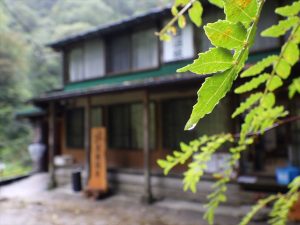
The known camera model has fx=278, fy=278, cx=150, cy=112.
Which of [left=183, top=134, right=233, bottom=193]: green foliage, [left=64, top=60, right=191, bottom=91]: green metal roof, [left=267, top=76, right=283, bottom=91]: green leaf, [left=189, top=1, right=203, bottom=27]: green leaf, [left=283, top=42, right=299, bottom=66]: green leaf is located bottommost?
[left=183, top=134, right=233, bottom=193]: green foliage

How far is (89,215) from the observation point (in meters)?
7.32

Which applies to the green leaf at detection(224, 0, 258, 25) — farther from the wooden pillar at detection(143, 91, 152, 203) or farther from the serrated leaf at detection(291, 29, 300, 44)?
the wooden pillar at detection(143, 91, 152, 203)

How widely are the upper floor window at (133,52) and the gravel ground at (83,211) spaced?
4616 mm

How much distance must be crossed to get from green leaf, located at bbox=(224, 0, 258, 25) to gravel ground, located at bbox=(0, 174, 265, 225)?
6.46 metres

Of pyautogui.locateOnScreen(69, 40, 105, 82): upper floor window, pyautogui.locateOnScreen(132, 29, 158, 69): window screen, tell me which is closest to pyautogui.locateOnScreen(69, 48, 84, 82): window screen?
pyautogui.locateOnScreen(69, 40, 105, 82): upper floor window

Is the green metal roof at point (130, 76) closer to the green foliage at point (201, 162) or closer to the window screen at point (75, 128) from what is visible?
the window screen at point (75, 128)

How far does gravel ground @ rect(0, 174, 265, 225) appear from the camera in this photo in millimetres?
6734

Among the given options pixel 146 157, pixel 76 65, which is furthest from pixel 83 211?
pixel 76 65

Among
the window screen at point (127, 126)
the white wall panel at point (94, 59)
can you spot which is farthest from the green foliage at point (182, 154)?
the white wall panel at point (94, 59)

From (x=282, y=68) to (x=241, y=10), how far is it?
0.54 meters

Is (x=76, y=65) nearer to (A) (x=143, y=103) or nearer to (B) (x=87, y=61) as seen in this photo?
(B) (x=87, y=61)

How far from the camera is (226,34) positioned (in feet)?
1.59

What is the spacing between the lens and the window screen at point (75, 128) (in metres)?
11.8

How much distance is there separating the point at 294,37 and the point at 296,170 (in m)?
6.83
